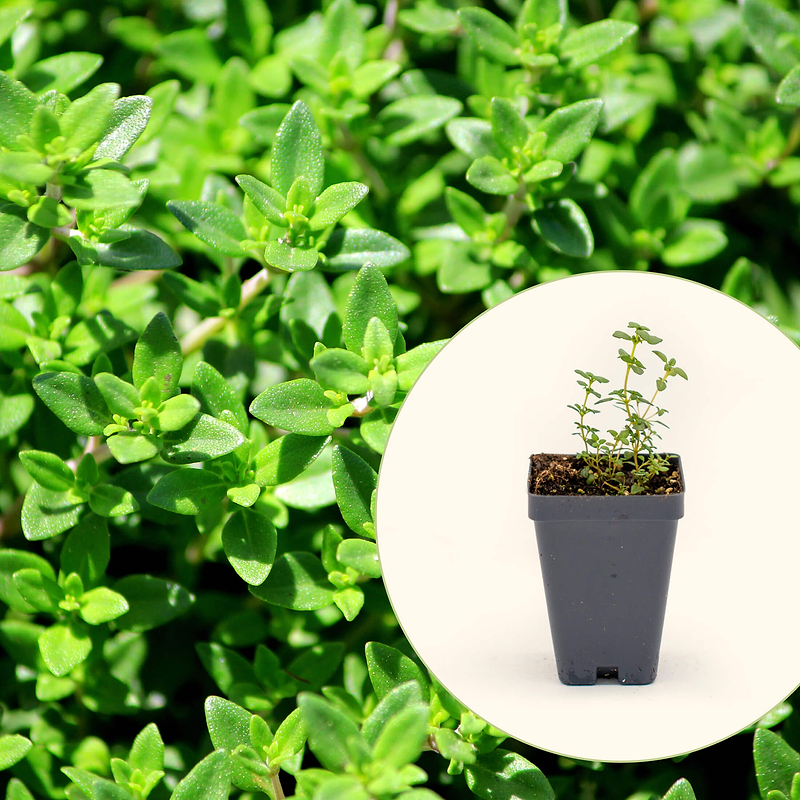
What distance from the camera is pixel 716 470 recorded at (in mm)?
→ 1408

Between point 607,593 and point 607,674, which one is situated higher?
point 607,593

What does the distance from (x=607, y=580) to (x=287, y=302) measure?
76cm

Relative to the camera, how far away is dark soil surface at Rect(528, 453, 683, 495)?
1.39 m

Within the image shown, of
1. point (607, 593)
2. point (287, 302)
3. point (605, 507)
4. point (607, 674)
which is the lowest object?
point (607, 674)

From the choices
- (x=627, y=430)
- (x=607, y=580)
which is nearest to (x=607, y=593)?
(x=607, y=580)

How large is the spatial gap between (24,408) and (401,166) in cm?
102

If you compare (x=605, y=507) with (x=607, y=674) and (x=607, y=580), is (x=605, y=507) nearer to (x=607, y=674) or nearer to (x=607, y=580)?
(x=607, y=580)

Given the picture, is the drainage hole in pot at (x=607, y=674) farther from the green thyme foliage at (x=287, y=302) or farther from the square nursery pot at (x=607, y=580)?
the green thyme foliage at (x=287, y=302)

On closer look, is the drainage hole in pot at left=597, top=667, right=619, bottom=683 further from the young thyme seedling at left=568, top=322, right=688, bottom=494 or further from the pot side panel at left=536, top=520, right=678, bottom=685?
the young thyme seedling at left=568, top=322, right=688, bottom=494

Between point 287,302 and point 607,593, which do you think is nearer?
point 607,593

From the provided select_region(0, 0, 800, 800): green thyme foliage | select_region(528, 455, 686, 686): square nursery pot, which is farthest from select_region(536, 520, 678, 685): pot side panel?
select_region(0, 0, 800, 800): green thyme foliage

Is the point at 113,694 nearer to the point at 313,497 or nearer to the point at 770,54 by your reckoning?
the point at 313,497

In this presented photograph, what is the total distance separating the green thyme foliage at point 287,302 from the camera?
54.2 inches

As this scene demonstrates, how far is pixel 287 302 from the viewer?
1.65m
